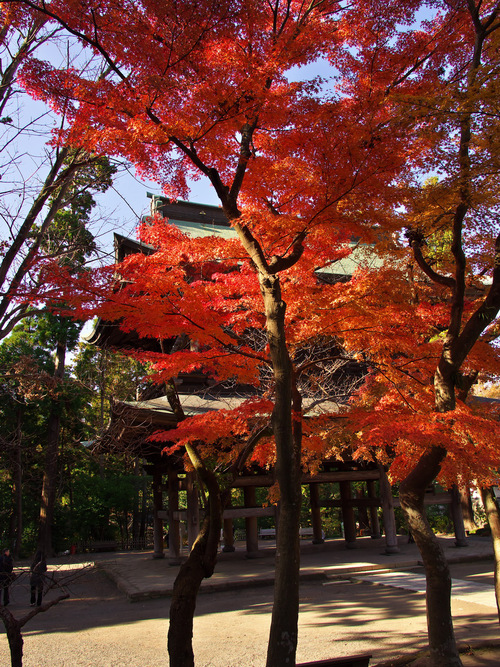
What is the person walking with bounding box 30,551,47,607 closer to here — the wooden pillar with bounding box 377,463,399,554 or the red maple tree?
the red maple tree

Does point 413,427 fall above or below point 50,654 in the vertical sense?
above

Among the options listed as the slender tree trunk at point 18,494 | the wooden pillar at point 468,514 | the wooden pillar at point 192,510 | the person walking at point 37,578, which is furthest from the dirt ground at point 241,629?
the wooden pillar at point 468,514

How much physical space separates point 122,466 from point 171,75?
68.1ft

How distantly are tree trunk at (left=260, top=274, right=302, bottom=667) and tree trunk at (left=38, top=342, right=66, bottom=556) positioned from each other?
15295 millimetres

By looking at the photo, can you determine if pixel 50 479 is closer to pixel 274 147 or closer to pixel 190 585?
pixel 190 585

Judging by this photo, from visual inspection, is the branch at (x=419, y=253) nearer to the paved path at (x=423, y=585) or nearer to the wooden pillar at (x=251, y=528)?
the paved path at (x=423, y=585)

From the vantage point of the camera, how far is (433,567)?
507cm

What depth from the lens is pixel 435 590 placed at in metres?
5.02

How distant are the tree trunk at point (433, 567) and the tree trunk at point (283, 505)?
1662 mm

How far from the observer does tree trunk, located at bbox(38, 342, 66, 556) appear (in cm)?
1839

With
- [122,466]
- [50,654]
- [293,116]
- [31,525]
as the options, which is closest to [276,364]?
[293,116]

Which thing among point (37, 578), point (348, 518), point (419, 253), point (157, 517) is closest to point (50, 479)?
point (157, 517)

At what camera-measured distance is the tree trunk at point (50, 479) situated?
1839cm

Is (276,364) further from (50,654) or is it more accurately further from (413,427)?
(50,654)
